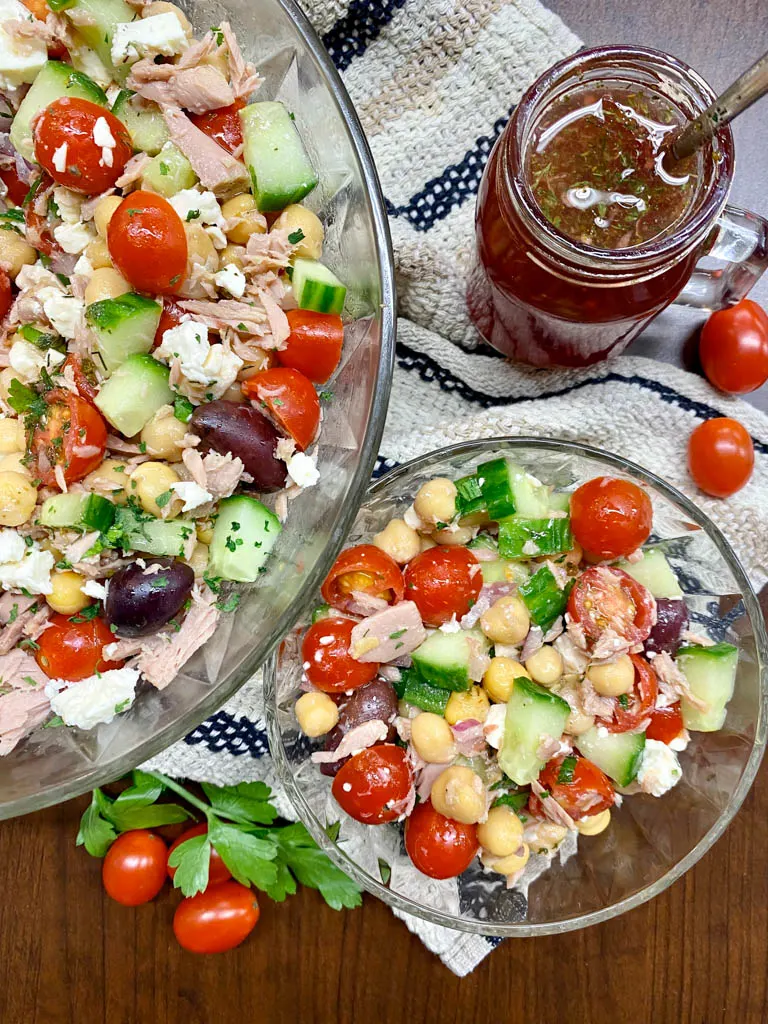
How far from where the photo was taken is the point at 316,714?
136 centimetres

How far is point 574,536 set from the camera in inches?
55.5

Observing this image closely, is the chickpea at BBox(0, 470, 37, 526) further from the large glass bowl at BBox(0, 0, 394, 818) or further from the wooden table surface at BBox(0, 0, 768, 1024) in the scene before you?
the wooden table surface at BBox(0, 0, 768, 1024)

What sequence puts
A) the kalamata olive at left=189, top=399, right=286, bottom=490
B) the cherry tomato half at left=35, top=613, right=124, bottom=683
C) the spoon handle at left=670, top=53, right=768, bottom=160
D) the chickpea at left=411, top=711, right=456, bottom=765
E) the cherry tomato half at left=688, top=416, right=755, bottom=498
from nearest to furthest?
the spoon handle at left=670, top=53, right=768, bottom=160, the kalamata olive at left=189, top=399, right=286, bottom=490, the cherry tomato half at left=35, top=613, right=124, bottom=683, the chickpea at left=411, top=711, right=456, bottom=765, the cherry tomato half at left=688, top=416, right=755, bottom=498

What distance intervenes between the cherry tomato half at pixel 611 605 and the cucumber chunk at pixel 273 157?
0.77 m

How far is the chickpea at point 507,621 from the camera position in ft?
4.45

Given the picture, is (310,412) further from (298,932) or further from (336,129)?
(298,932)

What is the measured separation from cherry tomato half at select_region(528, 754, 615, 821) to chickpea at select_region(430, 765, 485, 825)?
0.39 ft

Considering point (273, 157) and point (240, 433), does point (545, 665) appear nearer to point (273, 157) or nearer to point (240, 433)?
point (240, 433)

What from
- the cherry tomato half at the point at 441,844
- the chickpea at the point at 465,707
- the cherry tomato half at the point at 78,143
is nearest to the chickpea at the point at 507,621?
the chickpea at the point at 465,707

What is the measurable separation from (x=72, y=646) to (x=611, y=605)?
850 mm

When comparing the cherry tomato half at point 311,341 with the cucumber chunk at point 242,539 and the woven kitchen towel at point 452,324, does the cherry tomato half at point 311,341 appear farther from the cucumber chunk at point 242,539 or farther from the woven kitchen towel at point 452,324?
the woven kitchen towel at point 452,324

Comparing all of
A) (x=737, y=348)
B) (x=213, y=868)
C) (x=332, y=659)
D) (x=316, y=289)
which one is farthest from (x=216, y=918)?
(x=737, y=348)

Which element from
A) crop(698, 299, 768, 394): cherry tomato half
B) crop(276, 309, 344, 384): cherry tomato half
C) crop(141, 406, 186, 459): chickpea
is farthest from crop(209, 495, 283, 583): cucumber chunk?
crop(698, 299, 768, 394): cherry tomato half

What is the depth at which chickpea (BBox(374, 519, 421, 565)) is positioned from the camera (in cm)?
142
